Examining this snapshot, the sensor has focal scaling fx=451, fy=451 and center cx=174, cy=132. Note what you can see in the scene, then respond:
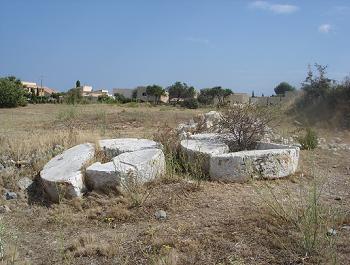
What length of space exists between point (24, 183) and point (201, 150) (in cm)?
256

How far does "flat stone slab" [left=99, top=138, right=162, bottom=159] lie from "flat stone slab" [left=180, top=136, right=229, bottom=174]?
55cm

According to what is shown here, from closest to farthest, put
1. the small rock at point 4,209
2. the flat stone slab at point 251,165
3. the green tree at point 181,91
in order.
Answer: the small rock at point 4,209 < the flat stone slab at point 251,165 < the green tree at point 181,91

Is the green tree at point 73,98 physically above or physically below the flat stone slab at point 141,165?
above

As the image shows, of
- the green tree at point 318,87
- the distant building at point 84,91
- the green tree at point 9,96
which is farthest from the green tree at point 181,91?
the green tree at point 318,87

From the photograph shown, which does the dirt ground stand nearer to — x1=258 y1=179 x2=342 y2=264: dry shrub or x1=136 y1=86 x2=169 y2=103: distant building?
x1=258 y1=179 x2=342 y2=264: dry shrub

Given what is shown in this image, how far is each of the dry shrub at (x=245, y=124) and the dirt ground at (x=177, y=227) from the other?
1237 mm

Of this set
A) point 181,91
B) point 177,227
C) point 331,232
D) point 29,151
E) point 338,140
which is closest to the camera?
point 331,232

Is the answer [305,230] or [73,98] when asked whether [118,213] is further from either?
[73,98]

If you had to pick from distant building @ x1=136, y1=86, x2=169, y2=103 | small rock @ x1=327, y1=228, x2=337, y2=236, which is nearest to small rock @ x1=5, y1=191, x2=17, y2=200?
small rock @ x1=327, y1=228, x2=337, y2=236

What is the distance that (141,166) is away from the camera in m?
5.80

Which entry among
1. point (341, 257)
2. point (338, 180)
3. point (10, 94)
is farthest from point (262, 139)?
point (10, 94)

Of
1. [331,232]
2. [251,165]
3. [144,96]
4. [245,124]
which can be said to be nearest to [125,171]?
[251,165]

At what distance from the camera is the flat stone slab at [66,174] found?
5703 mm

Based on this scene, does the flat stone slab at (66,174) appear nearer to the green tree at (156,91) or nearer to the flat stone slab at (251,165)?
the flat stone slab at (251,165)
